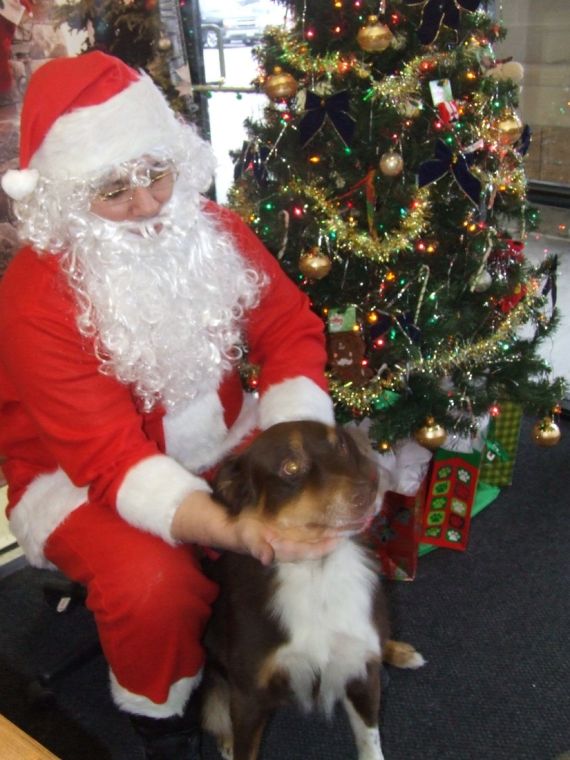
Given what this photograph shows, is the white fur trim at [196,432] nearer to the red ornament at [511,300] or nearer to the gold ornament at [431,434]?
the gold ornament at [431,434]

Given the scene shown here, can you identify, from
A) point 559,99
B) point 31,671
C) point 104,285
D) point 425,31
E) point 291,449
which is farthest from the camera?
point 559,99

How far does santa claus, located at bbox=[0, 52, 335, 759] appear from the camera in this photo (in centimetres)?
146

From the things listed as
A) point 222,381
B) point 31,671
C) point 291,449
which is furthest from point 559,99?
point 31,671

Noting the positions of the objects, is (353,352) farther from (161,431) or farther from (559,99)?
(559,99)

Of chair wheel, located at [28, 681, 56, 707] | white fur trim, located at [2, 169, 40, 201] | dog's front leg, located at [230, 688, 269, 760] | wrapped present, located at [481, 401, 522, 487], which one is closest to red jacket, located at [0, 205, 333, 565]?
white fur trim, located at [2, 169, 40, 201]

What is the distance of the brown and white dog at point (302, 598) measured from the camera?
4.18 ft

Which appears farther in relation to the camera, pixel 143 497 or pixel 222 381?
pixel 222 381

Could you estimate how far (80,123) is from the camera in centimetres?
147

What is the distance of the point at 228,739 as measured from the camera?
173 cm

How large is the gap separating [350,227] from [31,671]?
1.61 m

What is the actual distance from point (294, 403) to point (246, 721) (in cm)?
68

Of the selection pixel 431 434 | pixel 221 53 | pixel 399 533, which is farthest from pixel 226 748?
pixel 221 53

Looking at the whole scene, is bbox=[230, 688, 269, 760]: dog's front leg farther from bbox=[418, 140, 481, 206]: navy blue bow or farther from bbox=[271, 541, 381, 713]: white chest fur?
bbox=[418, 140, 481, 206]: navy blue bow

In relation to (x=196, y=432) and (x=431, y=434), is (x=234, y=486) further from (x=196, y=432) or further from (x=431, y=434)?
(x=431, y=434)
